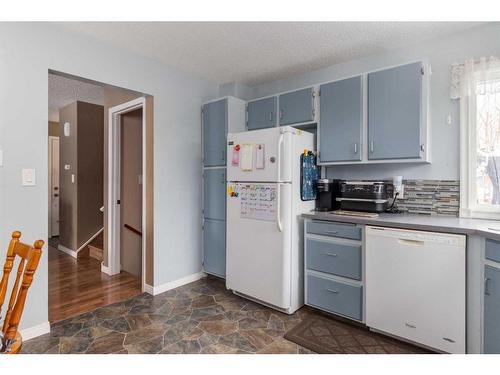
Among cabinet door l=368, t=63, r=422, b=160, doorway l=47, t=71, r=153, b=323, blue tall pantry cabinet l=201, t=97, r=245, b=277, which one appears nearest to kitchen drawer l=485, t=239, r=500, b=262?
cabinet door l=368, t=63, r=422, b=160

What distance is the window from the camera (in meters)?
2.17

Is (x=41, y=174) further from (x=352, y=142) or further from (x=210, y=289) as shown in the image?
(x=352, y=142)

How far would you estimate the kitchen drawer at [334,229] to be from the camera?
2207mm

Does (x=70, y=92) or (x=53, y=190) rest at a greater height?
(x=70, y=92)

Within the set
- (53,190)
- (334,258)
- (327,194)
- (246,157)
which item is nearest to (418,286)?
(334,258)

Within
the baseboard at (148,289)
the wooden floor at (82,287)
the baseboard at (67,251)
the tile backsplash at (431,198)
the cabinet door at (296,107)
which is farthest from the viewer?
the baseboard at (67,251)

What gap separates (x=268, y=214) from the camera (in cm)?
248

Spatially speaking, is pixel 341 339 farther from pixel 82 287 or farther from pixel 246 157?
pixel 82 287

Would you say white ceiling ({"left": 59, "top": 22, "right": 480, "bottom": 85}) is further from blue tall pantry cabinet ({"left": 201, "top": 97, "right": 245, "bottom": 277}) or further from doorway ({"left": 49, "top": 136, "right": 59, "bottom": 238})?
doorway ({"left": 49, "top": 136, "right": 59, "bottom": 238})

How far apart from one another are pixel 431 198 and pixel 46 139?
3.21m

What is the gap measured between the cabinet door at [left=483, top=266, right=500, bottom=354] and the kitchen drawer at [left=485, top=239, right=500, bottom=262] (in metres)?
0.06

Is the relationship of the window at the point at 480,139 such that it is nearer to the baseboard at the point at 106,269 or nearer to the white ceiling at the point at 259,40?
the white ceiling at the point at 259,40

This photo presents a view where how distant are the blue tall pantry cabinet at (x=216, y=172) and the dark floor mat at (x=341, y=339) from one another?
3.76 ft

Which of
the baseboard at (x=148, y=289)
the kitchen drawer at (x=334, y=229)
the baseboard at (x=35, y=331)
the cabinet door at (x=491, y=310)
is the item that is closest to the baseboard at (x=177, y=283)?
the baseboard at (x=148, y=289)
